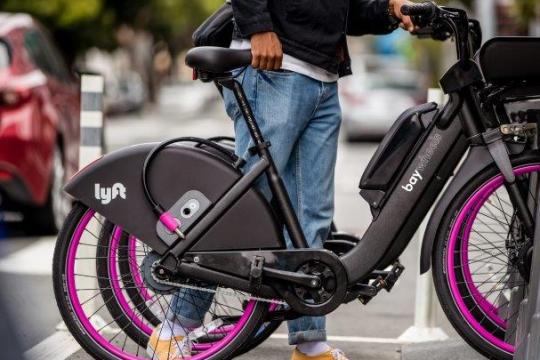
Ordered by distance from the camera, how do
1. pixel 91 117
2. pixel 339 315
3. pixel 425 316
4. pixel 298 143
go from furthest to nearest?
pixel 339 315
pixel 91 117
pixel 425 316
pixel 298 143

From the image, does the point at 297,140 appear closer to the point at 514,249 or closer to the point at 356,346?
the point at 514,249

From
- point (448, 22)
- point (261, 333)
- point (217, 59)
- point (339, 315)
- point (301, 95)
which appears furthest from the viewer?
point (339, 315)

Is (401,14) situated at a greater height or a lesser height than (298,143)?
greater

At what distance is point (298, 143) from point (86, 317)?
0.99 meters

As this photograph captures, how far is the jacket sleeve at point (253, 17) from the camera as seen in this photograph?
13.7 ft

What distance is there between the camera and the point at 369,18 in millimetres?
4582

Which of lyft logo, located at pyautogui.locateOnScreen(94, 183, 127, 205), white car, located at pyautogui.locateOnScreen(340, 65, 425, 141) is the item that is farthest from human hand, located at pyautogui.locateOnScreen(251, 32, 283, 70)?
white car, located at pyautogui.locateOnScreen(340, 65, 425, 141)

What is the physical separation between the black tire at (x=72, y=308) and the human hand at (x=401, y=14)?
1.12 meters

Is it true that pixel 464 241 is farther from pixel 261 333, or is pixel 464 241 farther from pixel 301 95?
pixel 261 333

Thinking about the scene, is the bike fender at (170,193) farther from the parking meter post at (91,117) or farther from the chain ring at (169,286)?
the parking meter post at (91,117)

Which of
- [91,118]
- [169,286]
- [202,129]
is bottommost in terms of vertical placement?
[202,129]

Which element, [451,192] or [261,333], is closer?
[451,192]

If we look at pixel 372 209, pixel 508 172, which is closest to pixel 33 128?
pixel 372 209

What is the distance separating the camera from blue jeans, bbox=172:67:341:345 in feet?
14.2
